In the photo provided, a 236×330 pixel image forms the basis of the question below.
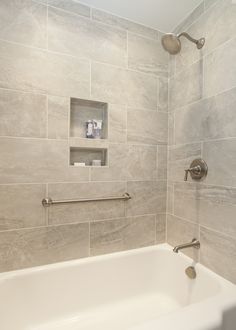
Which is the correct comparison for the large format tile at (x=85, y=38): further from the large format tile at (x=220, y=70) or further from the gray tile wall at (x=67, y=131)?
the large format tile at (x=220, y=70)

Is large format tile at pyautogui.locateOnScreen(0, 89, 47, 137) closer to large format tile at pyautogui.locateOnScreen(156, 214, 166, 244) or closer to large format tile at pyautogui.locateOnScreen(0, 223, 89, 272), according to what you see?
large format tile at pyautogui.locateOnScreen(0, 223, 89, 272)

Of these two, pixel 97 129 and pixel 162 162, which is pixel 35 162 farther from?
pixel 162 162

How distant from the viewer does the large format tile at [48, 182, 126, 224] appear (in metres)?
1.34

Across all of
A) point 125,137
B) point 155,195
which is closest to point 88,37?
point 125,137

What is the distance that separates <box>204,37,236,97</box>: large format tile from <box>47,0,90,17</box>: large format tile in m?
0.91

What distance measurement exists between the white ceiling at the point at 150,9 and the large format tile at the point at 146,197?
4.15 ft

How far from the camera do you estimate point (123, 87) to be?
151cm

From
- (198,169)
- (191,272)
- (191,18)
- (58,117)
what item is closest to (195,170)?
(198,169)

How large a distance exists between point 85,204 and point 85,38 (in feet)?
3.87

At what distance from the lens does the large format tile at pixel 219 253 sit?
3.75 feet

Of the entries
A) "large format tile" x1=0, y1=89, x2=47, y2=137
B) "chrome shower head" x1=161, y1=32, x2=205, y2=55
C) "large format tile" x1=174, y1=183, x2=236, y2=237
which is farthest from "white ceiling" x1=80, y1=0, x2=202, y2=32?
"large format tile" x1=174, y1=183, x2=236, y2=237

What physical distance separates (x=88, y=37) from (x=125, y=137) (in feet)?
2.48

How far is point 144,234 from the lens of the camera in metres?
1.62

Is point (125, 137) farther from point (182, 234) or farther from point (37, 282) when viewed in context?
point (37, 282)
